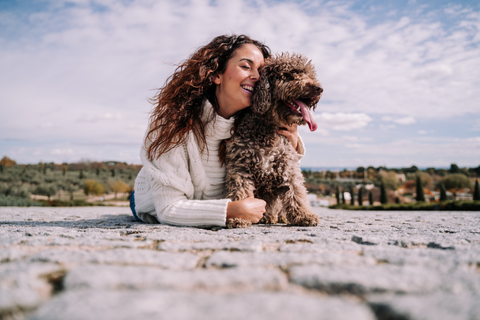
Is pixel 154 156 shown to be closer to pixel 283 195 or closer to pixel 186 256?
pixel 283 195

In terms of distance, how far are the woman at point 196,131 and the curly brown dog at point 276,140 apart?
22 cm

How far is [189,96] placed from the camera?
12.9ft

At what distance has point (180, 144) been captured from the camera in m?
3.69

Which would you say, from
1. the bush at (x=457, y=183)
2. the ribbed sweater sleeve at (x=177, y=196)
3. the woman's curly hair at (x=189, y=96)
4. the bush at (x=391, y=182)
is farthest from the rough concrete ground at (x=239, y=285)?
the bush at (x=391, y=182)

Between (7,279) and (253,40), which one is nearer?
(7,279)

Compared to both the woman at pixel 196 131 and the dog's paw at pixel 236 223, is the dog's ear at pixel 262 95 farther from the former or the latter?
the dog's paw at pixel 236 223

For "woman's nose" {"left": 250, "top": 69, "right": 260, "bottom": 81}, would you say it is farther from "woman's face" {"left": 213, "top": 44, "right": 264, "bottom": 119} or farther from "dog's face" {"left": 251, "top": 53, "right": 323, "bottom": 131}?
"dog's face" {"left": 251, "top": 53, "right": 323, "bottom": 131}

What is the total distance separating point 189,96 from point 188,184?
1240 millimetres

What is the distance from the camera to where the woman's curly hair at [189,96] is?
12.0ft

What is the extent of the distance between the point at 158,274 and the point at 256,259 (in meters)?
0.53

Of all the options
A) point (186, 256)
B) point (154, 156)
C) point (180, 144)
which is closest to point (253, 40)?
point (180, 144)

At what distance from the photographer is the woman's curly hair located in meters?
3.67

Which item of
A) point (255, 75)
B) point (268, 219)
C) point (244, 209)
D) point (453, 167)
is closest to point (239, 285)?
A: point (244, 209)

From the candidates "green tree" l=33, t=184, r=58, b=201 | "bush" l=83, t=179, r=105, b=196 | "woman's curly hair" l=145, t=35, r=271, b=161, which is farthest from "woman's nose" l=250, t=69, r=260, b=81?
"bush" l=83, t=179, r=105, b=196
